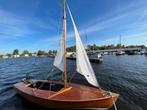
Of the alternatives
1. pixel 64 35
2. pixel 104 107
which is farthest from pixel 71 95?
pixel 64 35

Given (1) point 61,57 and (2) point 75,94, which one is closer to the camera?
(2) point 75,94

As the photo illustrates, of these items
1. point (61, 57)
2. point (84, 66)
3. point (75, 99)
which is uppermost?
point (61, 57)

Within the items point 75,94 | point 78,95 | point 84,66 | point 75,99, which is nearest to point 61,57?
point 84,66

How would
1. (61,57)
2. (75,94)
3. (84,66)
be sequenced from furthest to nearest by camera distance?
(61,57), (75,94), (84,66)

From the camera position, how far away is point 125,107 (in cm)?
1027

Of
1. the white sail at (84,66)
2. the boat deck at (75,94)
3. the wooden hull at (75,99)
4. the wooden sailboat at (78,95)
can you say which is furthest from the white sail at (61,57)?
the wooden hull at (75,99)

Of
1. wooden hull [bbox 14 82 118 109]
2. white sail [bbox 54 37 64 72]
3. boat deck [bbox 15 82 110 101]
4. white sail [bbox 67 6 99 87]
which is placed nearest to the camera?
wooden hull [bbox 14 82 118 109]

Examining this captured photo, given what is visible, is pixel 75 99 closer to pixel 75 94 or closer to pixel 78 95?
pixel 78 95

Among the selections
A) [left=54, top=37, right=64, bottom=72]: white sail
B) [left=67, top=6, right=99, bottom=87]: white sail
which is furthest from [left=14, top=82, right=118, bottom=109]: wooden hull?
[left=54, top=37, right=64, bottom=72]: white sail

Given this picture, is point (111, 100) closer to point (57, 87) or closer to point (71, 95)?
point (71, 95)

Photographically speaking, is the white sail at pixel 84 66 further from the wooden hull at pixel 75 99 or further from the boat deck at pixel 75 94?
the wooden hull at pixel 75 99

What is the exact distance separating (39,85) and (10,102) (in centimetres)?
311

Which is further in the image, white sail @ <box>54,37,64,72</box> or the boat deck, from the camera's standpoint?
white sail @ <box>54,37,64,72</box>

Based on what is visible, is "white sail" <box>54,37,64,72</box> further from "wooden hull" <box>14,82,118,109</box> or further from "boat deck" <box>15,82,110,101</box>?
"wooden hull" <box>14,82,118,109</box>
